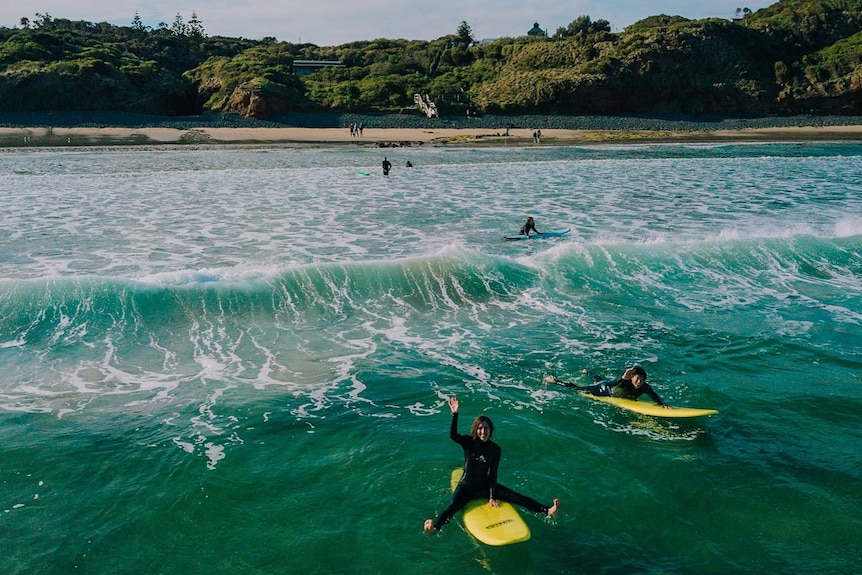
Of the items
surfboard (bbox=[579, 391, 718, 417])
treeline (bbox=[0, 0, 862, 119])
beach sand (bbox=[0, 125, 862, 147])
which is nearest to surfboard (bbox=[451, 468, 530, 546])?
surfboard (bbox=[579, 391, 718, 417])

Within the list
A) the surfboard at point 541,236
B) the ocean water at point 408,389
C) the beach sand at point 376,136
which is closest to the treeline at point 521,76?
the beach sand at point 376,136

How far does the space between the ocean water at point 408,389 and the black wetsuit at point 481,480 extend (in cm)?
31

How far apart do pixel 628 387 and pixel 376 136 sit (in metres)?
49.9

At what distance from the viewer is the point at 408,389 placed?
33.7 feet

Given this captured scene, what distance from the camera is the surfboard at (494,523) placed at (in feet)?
20.7

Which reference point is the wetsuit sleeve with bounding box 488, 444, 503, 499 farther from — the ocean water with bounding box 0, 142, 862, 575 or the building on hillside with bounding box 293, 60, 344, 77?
the building on hillside with bounding box 293, 60, 344, 77

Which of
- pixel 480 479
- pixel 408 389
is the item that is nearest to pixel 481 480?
pixel 480 479

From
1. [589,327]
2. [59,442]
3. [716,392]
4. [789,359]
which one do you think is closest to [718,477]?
[716,392]

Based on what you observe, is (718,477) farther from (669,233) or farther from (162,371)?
(669,233)

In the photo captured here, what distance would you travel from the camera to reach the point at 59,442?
337 inches

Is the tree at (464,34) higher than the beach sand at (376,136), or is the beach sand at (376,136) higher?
the tree at (464,34)

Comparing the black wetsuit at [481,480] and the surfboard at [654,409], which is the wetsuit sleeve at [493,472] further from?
the surfboard at [654,409]

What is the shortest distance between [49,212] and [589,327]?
2112cm

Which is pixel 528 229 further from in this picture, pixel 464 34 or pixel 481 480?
pixel 464 34
